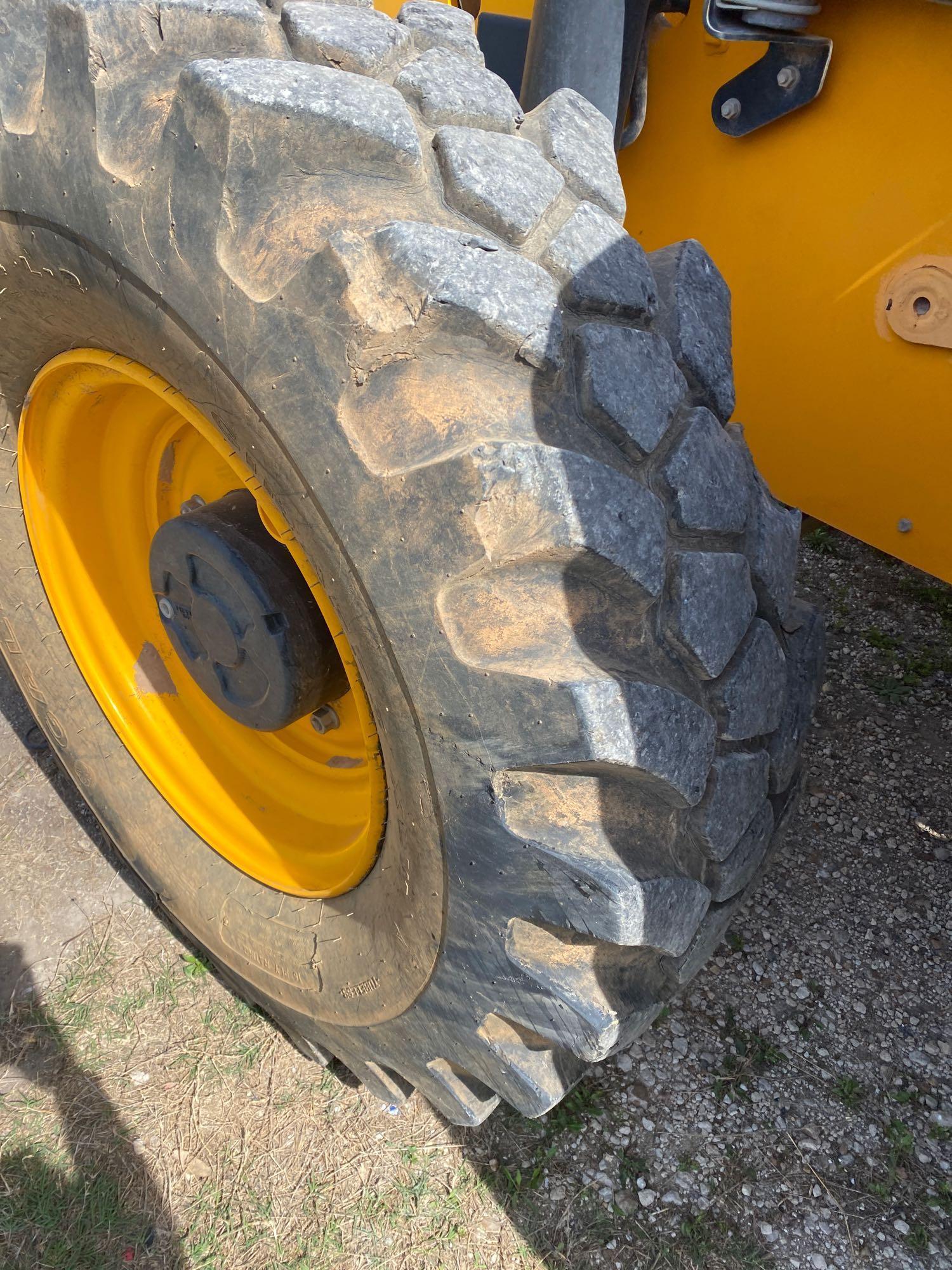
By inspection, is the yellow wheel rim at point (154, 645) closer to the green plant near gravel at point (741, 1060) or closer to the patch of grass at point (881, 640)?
the green plant near gravel at point (741, 1060)

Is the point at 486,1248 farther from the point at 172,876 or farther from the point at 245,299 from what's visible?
the point at 245,299

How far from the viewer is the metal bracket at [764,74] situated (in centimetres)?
124

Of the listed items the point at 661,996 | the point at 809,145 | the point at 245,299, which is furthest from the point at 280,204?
the point at 661,996

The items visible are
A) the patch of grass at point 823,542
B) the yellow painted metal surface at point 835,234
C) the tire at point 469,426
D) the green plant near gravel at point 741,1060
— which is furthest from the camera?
the patch of grass at point 823,542

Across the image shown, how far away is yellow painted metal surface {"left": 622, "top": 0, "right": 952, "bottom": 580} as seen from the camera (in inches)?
48.2

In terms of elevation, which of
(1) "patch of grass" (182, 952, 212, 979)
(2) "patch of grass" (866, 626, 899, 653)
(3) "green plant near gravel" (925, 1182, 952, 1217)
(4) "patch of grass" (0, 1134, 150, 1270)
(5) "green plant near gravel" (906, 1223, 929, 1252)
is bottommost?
(4) "patch of grass" (0, 1134, 150, 1270)

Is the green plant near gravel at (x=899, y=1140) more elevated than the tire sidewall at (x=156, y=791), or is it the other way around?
the tire sidewall at (x=156, y=791)

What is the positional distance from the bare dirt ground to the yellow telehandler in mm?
259

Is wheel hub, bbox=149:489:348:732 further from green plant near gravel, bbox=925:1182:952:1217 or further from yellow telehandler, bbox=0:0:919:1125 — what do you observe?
green plant near gravel, bbox=925:1182:952:1217

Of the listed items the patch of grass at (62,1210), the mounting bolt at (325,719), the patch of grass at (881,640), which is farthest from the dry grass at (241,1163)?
the patch of grass at (881,640)

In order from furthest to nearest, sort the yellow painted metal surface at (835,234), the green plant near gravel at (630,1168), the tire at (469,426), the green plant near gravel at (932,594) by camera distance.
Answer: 1. the green plant near gravel at (932,594)
2. the green plant near gravel at (630,1168)
3. the yellow painted metal surface at (835,234)
4. the tire at (469,426)

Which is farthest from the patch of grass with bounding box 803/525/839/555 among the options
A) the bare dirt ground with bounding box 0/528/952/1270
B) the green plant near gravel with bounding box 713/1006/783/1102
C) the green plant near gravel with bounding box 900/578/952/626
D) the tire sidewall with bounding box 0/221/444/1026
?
the tire sidewall with bounding box 0/221/444/1026

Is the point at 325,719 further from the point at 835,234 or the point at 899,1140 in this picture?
the point at 899,1140

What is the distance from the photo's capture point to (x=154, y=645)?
6.03 ft
